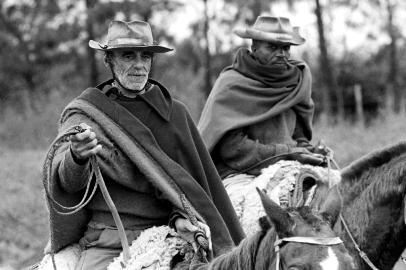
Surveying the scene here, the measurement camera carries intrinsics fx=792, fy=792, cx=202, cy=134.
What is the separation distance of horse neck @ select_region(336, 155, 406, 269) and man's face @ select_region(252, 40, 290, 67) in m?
2.20

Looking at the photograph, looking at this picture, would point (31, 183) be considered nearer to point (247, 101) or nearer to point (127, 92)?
point (247, 101)

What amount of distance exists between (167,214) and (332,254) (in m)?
1.69

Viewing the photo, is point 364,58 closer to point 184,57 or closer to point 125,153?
point 184,57

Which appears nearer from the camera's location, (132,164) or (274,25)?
(132,164)

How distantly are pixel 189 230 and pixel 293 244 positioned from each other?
1.21 metres

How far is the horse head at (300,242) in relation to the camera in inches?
144

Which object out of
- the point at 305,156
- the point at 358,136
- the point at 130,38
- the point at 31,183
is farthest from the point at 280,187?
the point at 31,183

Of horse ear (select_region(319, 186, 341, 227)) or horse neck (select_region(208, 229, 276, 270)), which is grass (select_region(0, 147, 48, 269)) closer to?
horse neck (select_region(208, 229, 276, 270))

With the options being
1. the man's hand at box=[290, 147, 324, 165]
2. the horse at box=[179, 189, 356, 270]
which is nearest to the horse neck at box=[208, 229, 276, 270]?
the horse at box=[179, 189, 356, 270]

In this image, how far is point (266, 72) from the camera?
8047 millimetres

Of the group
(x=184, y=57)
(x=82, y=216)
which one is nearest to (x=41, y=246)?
(x=82, y=216)

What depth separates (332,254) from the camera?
368 centimetres

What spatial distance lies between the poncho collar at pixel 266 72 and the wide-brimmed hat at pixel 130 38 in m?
2.86

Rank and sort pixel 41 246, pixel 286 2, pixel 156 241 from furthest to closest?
pixel 286 2
pixel 41 246
pixel 156 241
